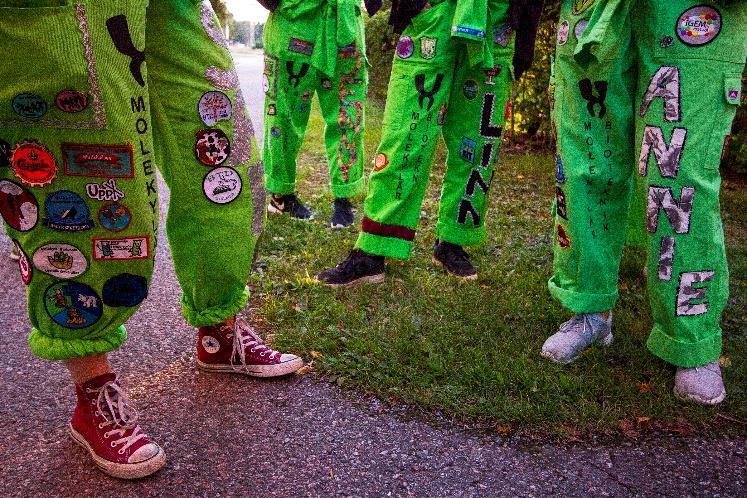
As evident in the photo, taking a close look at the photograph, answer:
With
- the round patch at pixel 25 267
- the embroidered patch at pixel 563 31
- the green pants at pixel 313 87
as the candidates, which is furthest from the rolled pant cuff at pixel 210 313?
the green pants at pixel 313 87

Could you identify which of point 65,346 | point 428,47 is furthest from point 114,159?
point 428,47

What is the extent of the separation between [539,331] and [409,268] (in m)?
0.87

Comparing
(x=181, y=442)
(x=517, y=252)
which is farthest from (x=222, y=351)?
(x=517, y=252)

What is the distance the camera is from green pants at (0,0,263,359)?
4.69ft

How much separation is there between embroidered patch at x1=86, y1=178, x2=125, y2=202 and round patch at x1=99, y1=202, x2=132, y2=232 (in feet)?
0.06

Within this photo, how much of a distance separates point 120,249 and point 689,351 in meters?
1.74

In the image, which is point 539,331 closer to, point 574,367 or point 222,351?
point 574,367

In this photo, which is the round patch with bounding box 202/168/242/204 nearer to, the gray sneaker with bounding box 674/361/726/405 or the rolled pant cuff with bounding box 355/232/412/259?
the rolled pant cuff with bounding box 355/232/412/259

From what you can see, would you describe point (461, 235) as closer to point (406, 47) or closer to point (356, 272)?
point (356, 272)

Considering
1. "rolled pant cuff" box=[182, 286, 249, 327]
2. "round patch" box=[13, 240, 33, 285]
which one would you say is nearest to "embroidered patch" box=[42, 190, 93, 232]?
"round patch" box=[13, 240, 33, 285]

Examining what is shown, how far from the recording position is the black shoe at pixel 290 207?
13.5ft

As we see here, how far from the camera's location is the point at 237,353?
2219mm

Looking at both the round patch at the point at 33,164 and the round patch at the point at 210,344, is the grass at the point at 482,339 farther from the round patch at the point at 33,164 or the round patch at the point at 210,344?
the round patch at the point at 33,164

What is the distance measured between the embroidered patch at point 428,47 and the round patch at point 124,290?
162 centimetres
